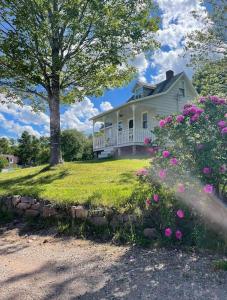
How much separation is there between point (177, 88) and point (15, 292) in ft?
71.2

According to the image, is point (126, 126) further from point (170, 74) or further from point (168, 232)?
point (168, 232)

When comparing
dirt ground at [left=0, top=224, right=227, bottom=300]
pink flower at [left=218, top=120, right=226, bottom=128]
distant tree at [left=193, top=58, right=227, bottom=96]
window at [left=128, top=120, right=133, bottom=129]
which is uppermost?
distant tree at [left=193, top=58, right=227, bottom=96]

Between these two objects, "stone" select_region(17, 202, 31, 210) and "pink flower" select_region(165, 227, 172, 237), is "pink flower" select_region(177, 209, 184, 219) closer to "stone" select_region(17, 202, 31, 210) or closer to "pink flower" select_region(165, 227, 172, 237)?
"pink flower" select_region(165, 227, 172, 237)

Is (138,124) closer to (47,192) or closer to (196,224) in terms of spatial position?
(47,192)

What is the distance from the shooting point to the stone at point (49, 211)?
6.34 m

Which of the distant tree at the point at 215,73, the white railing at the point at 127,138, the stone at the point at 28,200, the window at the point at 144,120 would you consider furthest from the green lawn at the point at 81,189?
the window at the point at 144,120

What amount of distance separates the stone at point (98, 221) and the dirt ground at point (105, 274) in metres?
0.47

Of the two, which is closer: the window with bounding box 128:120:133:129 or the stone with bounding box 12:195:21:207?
the stone with bounding box 12:195:21:207

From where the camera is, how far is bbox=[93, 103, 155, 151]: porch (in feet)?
64.5

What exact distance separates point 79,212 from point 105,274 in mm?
2077

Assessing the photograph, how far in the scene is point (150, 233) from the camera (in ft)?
15.8

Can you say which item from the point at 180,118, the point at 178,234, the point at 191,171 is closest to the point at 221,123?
the point at 180,118

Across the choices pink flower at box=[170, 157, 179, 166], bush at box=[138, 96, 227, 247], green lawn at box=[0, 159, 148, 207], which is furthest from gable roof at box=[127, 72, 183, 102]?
pink flower at box=[170, 157, 179, 166]

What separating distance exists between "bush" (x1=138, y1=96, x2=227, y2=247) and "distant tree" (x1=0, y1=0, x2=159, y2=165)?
777cm
